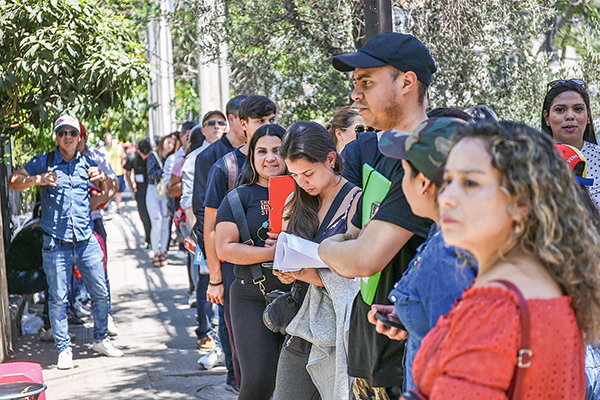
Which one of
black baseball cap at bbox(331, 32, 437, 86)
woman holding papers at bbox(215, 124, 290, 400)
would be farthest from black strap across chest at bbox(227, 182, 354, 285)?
black baseball cap at bbox(331, 32, 437, 86)

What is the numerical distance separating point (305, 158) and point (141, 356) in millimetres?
3881

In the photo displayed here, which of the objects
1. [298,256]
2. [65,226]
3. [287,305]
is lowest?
[287,305]

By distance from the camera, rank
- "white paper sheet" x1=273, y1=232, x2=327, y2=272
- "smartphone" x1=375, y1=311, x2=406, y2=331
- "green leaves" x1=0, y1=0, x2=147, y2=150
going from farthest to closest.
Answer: "green leaves" x1=0, y1=0, x2=147, y2=150
"white paper sheet" x1=273, y1=232, x2=327, y2=272
"smartphone" x1=375, y1=311, x2=406, y2=331

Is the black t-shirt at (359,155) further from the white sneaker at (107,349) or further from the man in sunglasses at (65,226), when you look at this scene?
the white sneaker at (107,349)

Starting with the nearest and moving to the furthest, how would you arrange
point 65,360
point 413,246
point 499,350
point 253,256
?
1. point 499,350
2. point 413,246
3. point 253,256
4. point 65,360

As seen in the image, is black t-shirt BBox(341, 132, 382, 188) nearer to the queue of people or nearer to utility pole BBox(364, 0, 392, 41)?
the queue of people

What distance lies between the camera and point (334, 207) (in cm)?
314

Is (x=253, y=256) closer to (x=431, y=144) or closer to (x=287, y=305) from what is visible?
(x=287, y=305)

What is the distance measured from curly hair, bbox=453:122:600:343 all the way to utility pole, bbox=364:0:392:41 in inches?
106

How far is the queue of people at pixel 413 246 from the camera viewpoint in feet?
4.59

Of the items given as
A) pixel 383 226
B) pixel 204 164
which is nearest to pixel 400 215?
pixel 383 226

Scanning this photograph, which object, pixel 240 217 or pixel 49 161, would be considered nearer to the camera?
pixel 240 217

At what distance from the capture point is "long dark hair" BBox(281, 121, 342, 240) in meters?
3.14

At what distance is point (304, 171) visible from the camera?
3.17m
